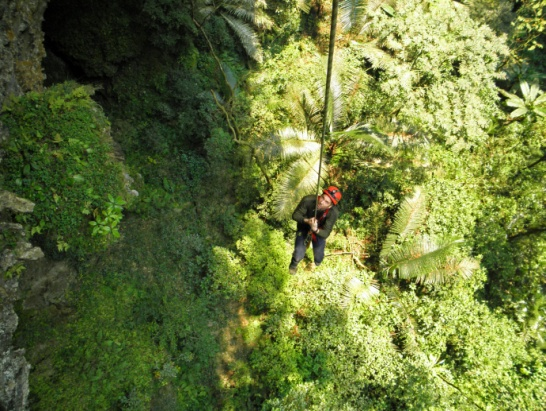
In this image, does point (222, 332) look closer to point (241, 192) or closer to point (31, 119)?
point (241, 192)

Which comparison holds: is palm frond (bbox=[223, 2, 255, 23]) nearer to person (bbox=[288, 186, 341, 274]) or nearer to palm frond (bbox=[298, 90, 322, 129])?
palm frond (bbox=[298, 90, 322, 129])

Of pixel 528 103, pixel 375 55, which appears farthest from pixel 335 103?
pixel 528 103

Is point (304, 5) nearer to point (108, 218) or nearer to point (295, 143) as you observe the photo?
point (295, 143)

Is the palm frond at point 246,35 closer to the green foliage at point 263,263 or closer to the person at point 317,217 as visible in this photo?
the green foliage at point 263,263

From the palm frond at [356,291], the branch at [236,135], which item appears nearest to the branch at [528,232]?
the palm frond at [356,291]

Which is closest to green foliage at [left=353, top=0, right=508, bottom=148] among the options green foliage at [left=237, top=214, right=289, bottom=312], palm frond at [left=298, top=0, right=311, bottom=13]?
palm frond at [left=298, top=0, right=311, bottom=13]
